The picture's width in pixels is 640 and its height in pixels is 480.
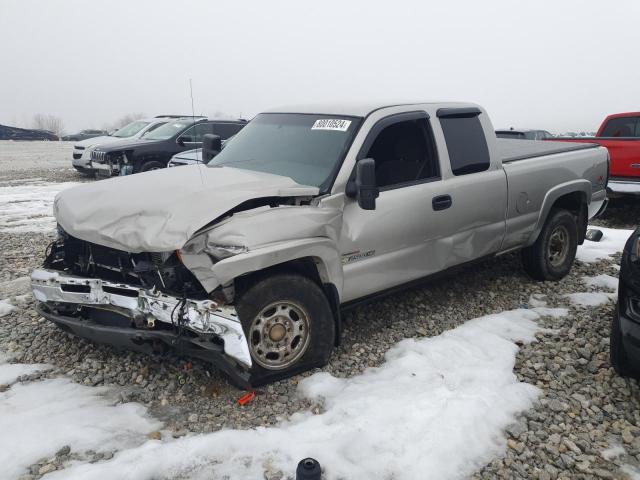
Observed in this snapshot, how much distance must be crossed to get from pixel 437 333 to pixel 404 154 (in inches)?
61.0

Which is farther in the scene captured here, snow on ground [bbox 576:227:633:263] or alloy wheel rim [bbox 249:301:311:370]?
snow on ground [bbox 576:227:633:263]

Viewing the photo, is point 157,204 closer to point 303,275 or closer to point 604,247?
point 303,275

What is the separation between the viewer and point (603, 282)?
555 cm

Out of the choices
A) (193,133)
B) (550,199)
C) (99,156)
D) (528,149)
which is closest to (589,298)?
(550,199)

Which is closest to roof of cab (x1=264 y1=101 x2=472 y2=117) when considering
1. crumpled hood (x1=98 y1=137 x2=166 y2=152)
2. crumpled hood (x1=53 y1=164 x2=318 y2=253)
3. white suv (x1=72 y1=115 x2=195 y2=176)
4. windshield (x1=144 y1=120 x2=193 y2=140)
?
crumpled hood (x1=53 y1=164 x2=318 y2=253)

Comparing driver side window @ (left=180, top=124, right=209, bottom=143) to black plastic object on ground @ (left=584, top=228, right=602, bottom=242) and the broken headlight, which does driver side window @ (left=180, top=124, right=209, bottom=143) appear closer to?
black plastic object on ground @ (left=584, top=228, right=602, bottom=242)

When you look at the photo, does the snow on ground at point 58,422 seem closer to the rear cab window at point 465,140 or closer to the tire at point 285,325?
the tire at point 285,325

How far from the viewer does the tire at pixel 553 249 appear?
5.42m

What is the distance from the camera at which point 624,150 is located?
27.5ft

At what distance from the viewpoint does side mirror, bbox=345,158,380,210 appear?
3385 mm

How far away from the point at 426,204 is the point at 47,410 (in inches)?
119

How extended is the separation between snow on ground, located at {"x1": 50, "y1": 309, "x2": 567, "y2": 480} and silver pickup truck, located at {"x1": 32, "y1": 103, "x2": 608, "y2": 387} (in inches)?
15.6

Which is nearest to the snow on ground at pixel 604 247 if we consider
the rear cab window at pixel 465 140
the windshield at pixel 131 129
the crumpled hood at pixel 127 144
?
the rear cab window at pixel 465 140

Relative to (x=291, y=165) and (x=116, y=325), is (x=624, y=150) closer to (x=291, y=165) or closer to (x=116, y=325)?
(x=291, y=165)
